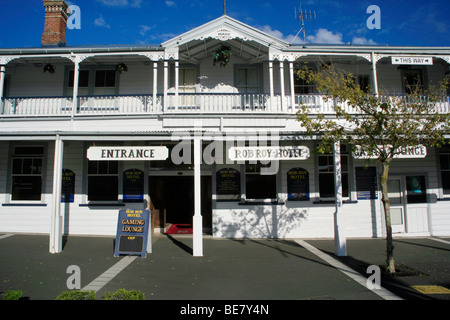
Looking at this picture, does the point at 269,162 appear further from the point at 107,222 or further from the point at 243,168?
the point at 107,222

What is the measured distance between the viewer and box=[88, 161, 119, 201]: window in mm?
10328

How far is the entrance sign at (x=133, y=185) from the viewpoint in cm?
1023

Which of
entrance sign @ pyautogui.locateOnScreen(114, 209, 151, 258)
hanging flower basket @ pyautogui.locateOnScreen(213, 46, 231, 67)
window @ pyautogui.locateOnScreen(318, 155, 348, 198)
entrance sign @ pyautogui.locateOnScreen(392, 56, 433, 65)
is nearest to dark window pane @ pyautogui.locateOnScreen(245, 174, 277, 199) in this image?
window @ pyautogui.locateOnScreen(318, 155, 348, 198)

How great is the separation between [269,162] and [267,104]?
211cm

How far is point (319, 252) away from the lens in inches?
319

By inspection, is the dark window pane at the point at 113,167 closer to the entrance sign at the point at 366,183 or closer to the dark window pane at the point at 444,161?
the entrance sign at the point at 366,183

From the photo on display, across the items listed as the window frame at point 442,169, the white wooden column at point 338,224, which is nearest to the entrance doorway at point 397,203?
the window frame at point 442,169

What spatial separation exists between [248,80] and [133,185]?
596 cm

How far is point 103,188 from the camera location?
10.3 meters

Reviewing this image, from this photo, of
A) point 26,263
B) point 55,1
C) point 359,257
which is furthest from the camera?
point 55,1

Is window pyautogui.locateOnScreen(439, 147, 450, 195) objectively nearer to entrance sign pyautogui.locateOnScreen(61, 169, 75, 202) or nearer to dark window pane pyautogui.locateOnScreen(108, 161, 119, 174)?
dark window pane pyautogui.locateOnScreen(108, 161, 119, 174)

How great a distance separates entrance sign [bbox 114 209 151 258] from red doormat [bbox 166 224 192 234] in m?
2.90

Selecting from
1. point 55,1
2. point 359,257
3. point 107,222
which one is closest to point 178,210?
point 107,222

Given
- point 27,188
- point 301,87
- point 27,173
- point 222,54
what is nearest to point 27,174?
point 27,173
